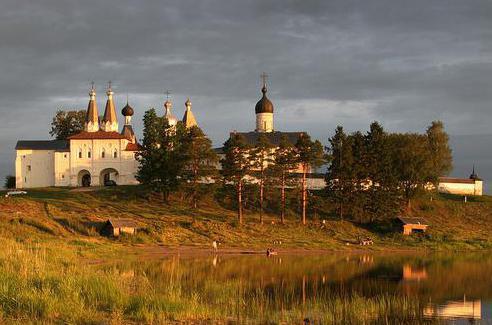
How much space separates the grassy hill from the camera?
48.2 metres

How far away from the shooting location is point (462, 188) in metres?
85.0

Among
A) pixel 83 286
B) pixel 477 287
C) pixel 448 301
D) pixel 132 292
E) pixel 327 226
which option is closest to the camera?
pixel 83 286

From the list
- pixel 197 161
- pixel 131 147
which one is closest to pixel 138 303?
pixel 197 161

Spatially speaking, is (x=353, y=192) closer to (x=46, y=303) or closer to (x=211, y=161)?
(x=211, y=161)

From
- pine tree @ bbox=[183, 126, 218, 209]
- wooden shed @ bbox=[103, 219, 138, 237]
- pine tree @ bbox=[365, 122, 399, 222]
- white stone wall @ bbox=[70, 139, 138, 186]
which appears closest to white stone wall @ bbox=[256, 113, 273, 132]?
white stone wall @ bbox=[70, 139, 138, 186]

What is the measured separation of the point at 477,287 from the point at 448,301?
5887 mm

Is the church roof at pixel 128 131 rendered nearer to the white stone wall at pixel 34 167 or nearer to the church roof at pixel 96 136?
the church roof at pixel 96 136

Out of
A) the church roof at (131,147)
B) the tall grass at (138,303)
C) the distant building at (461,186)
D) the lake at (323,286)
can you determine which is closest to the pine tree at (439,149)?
the distant building at (461,186)

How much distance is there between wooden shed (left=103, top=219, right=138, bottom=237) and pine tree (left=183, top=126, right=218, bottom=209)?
1312 cm

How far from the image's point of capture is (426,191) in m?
69.8

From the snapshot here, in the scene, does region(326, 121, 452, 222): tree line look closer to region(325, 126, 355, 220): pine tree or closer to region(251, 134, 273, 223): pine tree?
region(325, 126, 355, 220): pine tree

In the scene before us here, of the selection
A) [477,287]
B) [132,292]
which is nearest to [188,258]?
[477,287]

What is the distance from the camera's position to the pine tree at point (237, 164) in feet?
187

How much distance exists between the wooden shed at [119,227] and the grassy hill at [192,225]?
0.74 m
